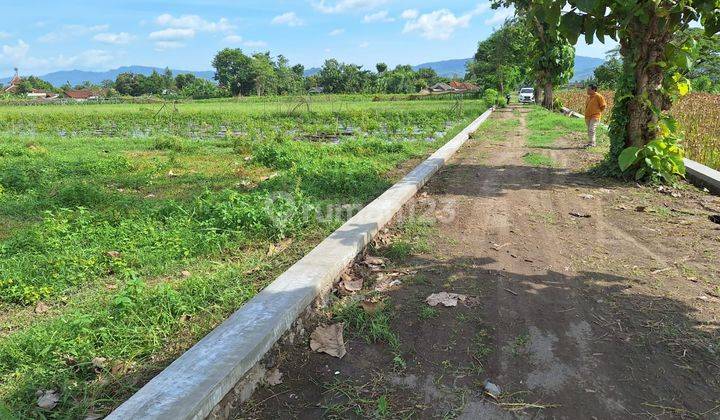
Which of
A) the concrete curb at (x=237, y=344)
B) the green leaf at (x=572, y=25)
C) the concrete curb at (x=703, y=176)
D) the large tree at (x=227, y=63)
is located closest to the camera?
the concrete curb at (x=237, y=344)

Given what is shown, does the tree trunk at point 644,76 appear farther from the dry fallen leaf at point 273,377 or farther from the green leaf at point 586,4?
the dry fallen leaf at point 273,377

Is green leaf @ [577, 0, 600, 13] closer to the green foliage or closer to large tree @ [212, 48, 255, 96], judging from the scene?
the green foliage

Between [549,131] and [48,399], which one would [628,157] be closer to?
[48,399]

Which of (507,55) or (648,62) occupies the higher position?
(507,55)

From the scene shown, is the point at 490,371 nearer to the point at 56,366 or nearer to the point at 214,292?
the point at 214,292

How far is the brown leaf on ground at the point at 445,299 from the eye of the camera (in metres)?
3.45

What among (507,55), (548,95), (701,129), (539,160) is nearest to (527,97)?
(507,55)

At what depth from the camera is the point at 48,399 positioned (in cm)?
249

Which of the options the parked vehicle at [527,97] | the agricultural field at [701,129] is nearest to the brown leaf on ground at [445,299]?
the agricultural field at [701,129]

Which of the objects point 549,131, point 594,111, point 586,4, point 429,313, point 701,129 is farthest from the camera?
point 549,131

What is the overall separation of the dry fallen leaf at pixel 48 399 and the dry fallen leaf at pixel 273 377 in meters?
1.11

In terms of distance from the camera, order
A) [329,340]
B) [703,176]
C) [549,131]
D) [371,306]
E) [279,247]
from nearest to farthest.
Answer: [329,340] → [371,306] → [279,247] → [703,176] → [549,131]

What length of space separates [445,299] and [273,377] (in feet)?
4.75

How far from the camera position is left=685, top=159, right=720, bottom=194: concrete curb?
21.2 ft
